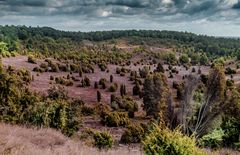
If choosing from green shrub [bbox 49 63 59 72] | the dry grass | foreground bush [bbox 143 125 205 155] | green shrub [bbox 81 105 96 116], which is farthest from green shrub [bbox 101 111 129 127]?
green shrub [bbox 49 63 59 72]

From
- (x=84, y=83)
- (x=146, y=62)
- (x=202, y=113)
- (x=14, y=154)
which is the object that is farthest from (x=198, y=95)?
(x=146, y=62)

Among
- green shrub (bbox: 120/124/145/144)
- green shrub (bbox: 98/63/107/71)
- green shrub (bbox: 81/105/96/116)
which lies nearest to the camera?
green shrub (bbox: 120/124/145/144)

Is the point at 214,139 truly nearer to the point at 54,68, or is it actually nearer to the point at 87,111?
the point at 87,111

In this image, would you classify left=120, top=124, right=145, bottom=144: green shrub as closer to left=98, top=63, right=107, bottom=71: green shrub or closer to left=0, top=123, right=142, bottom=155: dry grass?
left=0, top=123, right=142, bottom=155: dry grass

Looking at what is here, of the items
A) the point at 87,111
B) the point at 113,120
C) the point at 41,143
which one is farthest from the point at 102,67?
the point at 41,143

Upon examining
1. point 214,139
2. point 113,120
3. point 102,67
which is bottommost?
point 102,67

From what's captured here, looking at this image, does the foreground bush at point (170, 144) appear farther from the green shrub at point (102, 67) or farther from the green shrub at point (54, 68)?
the green shrub at point (102, 67)

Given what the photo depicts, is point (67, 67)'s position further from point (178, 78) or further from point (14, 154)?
point (14, 154)

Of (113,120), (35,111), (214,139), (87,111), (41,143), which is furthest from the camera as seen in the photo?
(87,111)
